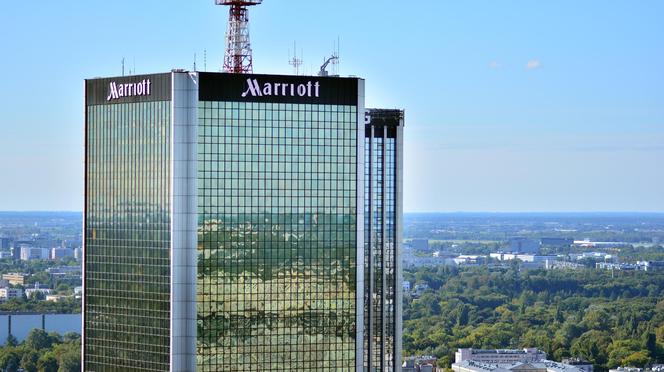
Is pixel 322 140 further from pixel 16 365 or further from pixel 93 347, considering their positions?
pixel 16 365

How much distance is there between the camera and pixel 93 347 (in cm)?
8169

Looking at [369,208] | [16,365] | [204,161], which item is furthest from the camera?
[16,365]

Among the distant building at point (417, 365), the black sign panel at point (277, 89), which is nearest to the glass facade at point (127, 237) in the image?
the black sign panel at point (277, 89)

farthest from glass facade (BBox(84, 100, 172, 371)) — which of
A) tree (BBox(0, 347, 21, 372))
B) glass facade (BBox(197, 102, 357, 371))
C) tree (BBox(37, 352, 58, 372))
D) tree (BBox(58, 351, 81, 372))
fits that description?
tree (BBox(0, 347, 21, 372))

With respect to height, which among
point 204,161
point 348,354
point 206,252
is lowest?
point 348,354

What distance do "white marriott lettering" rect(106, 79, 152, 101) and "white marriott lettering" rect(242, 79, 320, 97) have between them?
5262mm

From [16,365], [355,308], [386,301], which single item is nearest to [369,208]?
[386,301]

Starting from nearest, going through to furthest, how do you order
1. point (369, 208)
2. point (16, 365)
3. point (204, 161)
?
point (204, 161) < point (369, 208) < point (16, 365)

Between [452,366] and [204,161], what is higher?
[204,161]

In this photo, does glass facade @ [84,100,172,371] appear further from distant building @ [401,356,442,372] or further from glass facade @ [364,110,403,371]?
distant building @ [401,356,442,372]

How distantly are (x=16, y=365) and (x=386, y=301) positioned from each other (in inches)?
3810

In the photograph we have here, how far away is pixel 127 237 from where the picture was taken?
79.8 m

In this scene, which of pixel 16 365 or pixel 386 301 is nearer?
pixel 386 301

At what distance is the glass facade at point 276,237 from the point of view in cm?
7712
